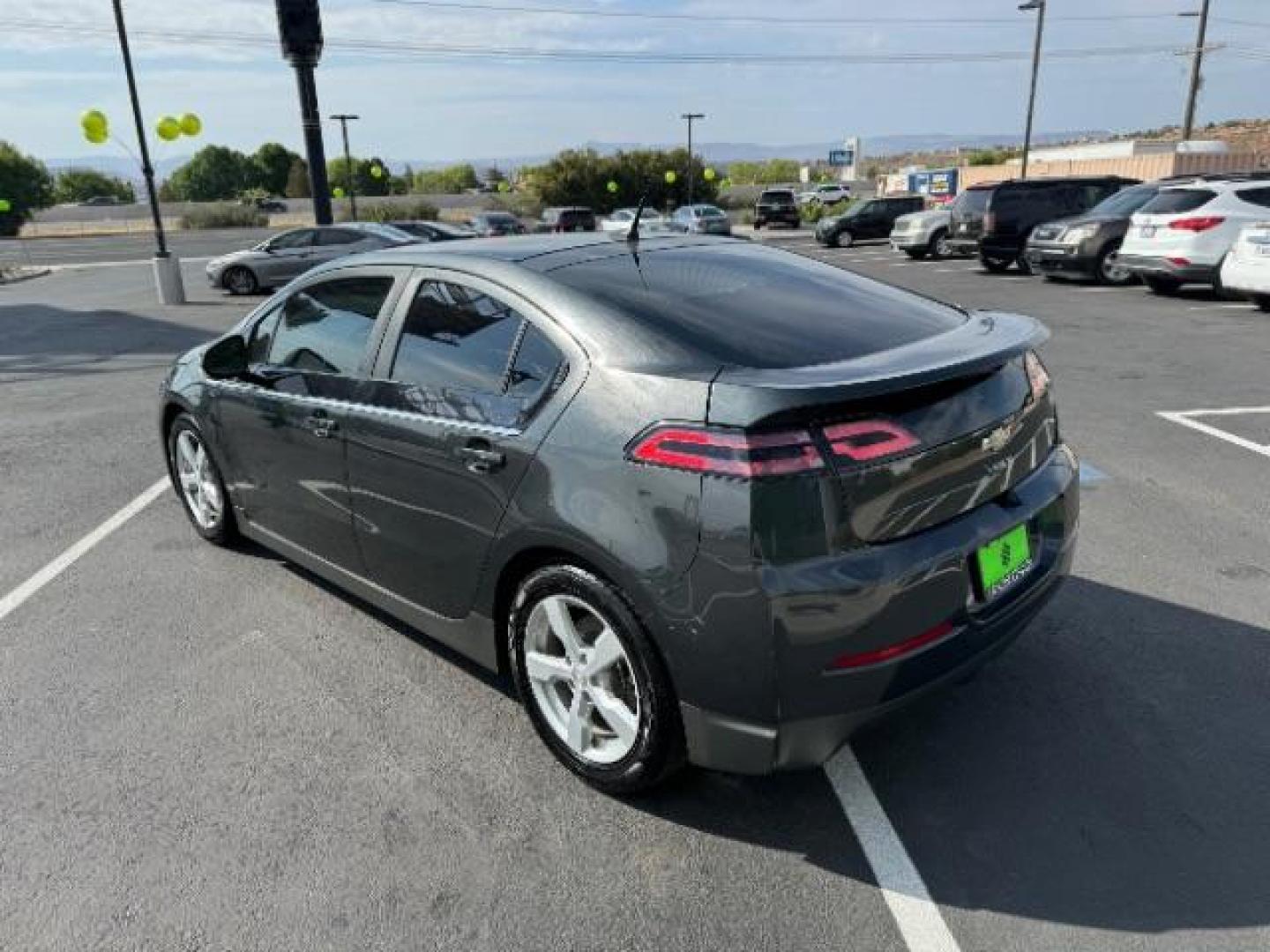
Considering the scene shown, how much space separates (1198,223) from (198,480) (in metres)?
13.0

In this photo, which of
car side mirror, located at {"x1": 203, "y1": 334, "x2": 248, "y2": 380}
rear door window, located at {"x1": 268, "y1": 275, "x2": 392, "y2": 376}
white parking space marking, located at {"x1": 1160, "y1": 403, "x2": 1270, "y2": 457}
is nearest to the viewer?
rear door window, located at {"x1": 268, "y1": 275, "x2": 392, "y2": 376}

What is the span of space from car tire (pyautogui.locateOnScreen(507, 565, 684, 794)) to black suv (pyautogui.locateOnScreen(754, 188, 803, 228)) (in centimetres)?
4157

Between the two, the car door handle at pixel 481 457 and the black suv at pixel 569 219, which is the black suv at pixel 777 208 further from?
the car door handle at pixel 481 457

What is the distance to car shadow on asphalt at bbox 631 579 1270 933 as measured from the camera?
238 centimetres

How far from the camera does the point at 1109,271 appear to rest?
50.8 feet

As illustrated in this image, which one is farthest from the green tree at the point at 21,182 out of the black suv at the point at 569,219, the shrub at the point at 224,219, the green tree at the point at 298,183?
the black suv at the point at 569,219

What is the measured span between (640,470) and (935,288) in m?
16.2

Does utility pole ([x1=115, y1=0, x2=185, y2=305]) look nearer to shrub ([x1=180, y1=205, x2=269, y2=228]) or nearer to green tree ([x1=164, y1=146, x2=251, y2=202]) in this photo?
shrub ([x1=180, y1=205, x2=269, y2=228])

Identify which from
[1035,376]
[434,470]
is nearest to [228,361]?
[434,470]

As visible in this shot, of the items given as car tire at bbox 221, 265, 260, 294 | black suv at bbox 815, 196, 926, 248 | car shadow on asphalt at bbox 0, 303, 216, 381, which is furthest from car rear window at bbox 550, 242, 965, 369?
black suv at bbox 815, 196, 926, 248

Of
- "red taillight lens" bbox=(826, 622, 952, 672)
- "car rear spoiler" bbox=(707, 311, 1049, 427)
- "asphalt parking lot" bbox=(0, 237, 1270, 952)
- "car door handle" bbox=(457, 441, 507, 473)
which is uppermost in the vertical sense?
"car rear spoiler" bbox=(707, 311, 1049, 427)

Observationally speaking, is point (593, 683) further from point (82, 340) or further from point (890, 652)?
point (82, 340)

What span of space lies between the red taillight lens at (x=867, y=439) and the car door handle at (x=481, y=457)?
1002 millimetres

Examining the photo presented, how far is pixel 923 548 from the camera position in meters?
2.43
